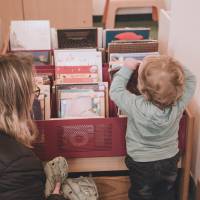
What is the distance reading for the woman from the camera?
3.74 ft

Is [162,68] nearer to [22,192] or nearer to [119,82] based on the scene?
Result: [119,82]

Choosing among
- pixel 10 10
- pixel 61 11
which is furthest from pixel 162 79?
pixel 10 10

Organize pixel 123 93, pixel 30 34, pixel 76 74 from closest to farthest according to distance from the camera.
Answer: pixel 123 93 < pixel 76 74 < pixel 30 34

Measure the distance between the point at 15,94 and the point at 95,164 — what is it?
0.64 metres

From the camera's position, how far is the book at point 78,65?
187cm

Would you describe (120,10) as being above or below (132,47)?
above

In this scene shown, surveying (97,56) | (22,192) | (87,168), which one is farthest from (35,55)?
(22,192)

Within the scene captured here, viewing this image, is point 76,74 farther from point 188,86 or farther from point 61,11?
point 61,11

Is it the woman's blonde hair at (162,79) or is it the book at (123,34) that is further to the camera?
the book at (123,34)

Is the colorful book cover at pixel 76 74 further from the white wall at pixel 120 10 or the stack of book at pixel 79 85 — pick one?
the white wall at pixel 120 10

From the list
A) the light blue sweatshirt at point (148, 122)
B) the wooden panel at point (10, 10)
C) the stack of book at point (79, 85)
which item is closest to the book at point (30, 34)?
the stack of book at point (79, 85)

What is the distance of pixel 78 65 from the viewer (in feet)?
6.16

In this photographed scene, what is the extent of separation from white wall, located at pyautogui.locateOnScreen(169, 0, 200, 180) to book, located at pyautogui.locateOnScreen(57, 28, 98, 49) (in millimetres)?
477

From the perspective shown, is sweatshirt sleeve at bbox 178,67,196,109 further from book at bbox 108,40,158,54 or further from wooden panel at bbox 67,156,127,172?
book at bbox 108,40,158,54
